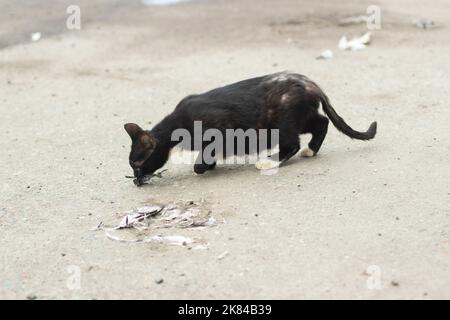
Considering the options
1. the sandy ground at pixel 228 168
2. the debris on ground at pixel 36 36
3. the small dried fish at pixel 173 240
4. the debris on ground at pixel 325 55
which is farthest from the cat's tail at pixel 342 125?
the debris on ground at pixel 36 36

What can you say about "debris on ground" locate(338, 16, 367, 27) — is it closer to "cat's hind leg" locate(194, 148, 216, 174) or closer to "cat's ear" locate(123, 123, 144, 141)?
"cat's hind leg" locate(194, 148, 216, 174)

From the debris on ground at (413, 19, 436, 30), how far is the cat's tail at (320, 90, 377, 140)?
192 inches

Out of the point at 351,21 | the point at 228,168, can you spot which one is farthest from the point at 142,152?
the point at 351,21

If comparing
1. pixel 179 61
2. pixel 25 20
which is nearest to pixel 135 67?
pixel 179 61

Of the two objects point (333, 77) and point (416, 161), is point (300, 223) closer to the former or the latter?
point (416, 161)

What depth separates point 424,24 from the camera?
39.3 feet

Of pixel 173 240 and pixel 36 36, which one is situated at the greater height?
pixel 36 36

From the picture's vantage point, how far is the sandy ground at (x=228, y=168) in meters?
A: 5.19

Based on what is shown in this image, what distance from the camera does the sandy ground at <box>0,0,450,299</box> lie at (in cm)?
519

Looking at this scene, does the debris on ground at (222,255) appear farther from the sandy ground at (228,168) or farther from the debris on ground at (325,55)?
the debris on ground at (325,55)

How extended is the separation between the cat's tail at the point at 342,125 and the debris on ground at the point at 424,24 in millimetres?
4876

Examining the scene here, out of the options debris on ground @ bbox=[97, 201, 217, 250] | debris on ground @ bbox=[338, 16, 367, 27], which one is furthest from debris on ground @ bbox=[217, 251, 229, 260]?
debris on ground @ bbox=[338, 16, 367, 27]

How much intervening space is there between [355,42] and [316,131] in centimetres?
414

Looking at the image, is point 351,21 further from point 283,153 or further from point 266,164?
point 266,164
